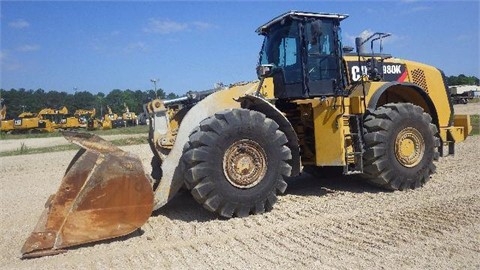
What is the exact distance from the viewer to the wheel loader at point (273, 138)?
15.8 feet

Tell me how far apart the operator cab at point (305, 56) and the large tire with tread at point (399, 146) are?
2.75ft

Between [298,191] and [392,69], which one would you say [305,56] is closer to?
[392,69]

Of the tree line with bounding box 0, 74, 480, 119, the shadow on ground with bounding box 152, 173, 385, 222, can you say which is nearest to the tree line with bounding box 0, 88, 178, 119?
the tree line with bounding box 0, 74, 480, 119

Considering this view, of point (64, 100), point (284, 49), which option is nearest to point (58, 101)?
point (64, 100)

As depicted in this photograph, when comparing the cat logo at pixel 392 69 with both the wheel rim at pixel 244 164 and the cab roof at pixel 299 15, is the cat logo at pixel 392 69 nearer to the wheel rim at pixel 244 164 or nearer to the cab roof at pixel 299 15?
the cab roof at pixel 299 15

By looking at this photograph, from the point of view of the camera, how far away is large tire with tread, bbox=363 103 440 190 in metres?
6.57

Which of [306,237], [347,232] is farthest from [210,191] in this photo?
[347,232]

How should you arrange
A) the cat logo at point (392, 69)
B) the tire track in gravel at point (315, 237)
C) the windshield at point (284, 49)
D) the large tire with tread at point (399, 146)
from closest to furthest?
the tire track in gravel at point (315, 237) < the large tire with tread at point (399, 146) < the windshield at point (284, 49) < the cat logo at point (392, 69)

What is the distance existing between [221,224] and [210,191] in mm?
434

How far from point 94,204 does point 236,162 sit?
1.82 metres

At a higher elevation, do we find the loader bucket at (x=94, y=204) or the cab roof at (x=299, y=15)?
the cab roof at (x=299, y=15)

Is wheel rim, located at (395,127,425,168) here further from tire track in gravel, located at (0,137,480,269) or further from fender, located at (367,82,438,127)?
fender, located at (367,82,438,127)

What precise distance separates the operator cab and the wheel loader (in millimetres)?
16

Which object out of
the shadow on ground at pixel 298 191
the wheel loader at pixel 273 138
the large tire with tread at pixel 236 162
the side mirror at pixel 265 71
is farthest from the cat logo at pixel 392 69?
the large tire with tread at pixel 236 162
